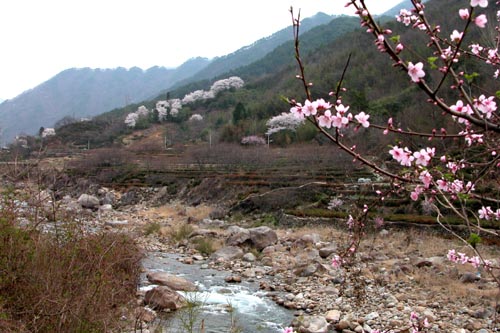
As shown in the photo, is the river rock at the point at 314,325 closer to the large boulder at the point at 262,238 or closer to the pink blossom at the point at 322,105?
the pink blossom at the point at 322,105

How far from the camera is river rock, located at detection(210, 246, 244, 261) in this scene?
1385cm

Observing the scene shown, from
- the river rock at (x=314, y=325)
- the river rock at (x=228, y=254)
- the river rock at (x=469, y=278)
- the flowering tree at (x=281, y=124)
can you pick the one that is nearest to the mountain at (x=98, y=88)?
the flowering tree at (x=281, y=124)

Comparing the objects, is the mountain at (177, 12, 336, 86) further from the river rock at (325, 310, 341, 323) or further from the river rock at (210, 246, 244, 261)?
the river rock at (325, 310, 341, 323)

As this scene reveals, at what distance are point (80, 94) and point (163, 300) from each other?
174m

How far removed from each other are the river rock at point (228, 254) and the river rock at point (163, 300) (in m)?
5.13

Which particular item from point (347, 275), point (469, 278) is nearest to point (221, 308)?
point (347, 275)

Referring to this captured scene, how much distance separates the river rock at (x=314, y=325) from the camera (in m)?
7.38

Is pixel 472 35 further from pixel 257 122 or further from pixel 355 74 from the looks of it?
pixel 257 122

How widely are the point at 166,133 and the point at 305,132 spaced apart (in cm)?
2796

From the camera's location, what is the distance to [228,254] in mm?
14070

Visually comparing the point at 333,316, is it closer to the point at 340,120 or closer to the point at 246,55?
the point at 340,120

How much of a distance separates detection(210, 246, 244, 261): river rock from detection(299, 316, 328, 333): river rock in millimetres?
6139

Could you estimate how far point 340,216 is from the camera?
58.2ft

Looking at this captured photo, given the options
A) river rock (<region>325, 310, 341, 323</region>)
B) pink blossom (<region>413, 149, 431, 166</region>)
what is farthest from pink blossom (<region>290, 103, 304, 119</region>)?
river rock (<region>325, 310, 341, 323</region>)
